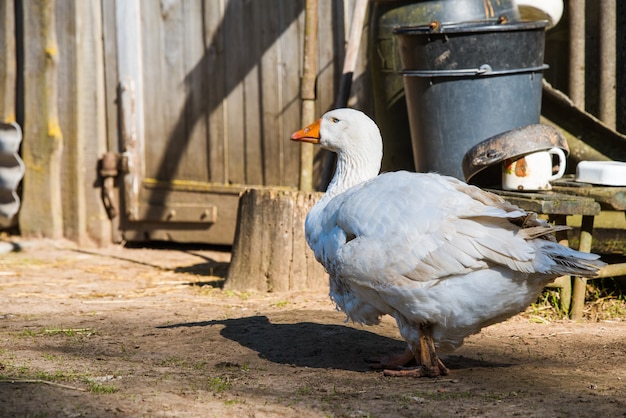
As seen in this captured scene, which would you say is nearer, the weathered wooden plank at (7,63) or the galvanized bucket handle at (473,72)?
the galvanized bucket handle at (473,72)

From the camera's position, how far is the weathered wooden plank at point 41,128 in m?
8.34

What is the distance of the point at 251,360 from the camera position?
173 inches

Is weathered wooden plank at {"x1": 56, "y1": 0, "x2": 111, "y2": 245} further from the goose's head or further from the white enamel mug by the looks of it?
the white enamel mug

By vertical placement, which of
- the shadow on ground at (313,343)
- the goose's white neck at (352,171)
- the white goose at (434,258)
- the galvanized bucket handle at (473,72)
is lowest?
the shadow on ground at (313,343)

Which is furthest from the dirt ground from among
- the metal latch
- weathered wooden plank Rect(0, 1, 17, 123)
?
weathered wooden plank Rect(0, 1, 17, 123)

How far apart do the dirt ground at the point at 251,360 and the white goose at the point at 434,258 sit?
0.94 feet

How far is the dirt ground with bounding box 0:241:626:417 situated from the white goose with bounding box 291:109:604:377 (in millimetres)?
287

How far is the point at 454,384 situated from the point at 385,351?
0.83 m

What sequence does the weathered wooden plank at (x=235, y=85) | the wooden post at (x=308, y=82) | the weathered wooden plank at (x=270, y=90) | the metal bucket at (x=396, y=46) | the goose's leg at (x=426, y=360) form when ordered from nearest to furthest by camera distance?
the goose's leg at (x=426, y=360) < the metal bucket at (x=396, y=46) < the wooden post at (x=308, y=82) < the weathered wooden plank at (x=270, y=90) < the weathered wooden plank at (x=235, y=85)

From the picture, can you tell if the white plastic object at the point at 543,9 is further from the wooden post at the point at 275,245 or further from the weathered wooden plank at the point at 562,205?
the wooden post at the point at 275,245

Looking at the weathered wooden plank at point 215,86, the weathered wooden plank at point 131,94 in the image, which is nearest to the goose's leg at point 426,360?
the weathered wooden plank at point 215,86

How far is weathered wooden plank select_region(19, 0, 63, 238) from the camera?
8.34m

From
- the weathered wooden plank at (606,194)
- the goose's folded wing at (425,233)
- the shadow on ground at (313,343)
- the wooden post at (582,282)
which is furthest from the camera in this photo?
the wooden post at (582,282)

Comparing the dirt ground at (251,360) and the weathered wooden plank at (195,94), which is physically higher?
the weathered wooden plank at (195,94)
